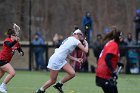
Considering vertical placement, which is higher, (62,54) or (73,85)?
(62,54)

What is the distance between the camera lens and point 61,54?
1844 cm

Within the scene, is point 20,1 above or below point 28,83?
above

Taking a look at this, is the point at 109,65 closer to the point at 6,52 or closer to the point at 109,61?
the point at 109,61

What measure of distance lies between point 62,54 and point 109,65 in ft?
13.0

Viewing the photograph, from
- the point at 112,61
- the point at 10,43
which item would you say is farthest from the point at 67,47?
the point at 112,61

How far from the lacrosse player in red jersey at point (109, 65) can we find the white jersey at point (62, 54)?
11.1 feet

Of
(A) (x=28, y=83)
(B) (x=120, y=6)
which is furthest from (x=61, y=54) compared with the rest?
(B) (x=120, y=6)

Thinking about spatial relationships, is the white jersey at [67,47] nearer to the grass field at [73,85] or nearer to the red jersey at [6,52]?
the red jersey at [6,52]

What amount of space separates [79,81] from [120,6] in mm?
30434

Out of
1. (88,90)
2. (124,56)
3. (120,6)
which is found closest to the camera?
(88,90)

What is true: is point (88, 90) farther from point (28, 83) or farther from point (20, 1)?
point (20, 1)

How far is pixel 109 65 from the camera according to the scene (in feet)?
48.0

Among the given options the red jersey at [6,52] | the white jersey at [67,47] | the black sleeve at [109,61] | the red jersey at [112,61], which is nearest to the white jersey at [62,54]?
the white jersey at [67,47]

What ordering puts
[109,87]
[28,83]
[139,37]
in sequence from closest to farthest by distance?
[109,87], [28,83], [139,37]
